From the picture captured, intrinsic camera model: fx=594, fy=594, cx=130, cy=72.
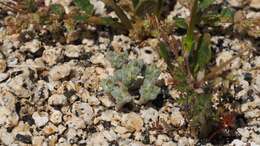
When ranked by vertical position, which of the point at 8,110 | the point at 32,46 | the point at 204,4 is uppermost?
the point at 204,4

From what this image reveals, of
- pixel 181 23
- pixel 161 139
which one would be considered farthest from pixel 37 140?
pixel 181 23

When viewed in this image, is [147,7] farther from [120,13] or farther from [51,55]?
[51,55]

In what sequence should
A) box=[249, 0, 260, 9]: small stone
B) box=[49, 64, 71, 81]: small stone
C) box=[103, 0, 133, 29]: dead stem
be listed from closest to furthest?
box=[49, 64, 71, 81]: small stone → box=[103, 0, 133, 29]: dead stem → box=[249, 0, 260, 9]: small stone

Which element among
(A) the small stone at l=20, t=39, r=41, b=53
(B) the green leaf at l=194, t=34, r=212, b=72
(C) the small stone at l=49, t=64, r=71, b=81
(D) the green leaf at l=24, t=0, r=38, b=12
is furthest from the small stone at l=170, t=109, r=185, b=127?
(D) the green leaf at l=24, t=0, r=38, b=12

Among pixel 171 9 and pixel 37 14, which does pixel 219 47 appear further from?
pixel 37 14

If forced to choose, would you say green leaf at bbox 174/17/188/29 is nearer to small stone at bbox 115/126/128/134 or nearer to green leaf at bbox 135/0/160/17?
green leaf at bbox 135/0/160/17

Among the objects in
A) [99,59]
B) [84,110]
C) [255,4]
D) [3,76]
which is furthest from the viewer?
[255,4]

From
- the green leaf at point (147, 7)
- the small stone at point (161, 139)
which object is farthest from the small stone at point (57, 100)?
the green leaf at point (147, 7)
